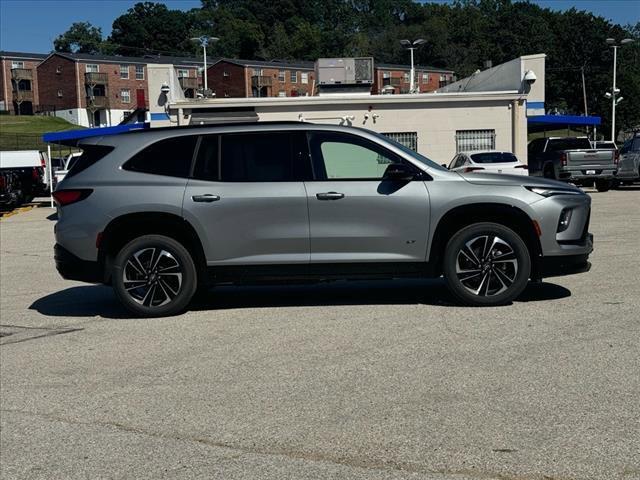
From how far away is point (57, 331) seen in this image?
7.83 metres

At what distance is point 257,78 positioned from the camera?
88750 millimetres

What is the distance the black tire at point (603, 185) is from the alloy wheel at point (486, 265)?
68.4 ft

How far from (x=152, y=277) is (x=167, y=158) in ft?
3.96

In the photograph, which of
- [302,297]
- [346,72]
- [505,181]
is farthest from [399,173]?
[346,72]

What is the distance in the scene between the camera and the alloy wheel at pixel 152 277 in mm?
7875

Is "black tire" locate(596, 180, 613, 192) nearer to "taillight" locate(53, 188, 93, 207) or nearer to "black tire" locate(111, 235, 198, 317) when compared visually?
"black tire" locate(111, 235, 198, 317)

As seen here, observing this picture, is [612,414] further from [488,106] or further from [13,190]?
[13,190]

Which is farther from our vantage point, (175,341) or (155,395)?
(175,341)

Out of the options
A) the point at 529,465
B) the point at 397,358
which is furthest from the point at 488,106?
the point at 529,465

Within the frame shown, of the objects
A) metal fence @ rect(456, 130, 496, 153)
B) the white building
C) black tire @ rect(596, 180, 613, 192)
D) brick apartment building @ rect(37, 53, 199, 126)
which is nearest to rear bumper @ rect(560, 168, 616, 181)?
black tire @ rect(596, 180, 613, 192)

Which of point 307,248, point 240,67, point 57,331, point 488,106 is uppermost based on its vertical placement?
point 240,67

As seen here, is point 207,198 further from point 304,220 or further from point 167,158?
point 304,220

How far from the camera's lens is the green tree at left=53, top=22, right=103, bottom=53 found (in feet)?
435

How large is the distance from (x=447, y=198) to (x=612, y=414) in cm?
333
